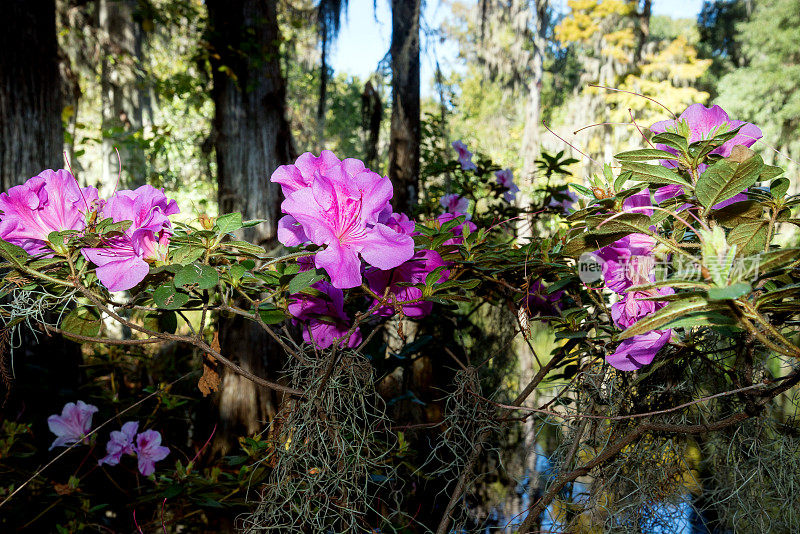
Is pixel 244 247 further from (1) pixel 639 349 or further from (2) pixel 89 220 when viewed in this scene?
(1) pixel 639 349

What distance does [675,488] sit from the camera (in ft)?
3.42

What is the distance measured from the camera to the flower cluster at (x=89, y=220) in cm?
81

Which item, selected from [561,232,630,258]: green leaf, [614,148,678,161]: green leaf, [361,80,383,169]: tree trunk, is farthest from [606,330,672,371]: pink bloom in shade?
[361,80,383,169]: tree trunk

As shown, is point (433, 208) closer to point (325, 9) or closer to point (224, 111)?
point (224, 111)

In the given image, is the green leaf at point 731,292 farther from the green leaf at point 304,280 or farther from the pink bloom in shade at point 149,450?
the pink bloom in shade at point 149,450

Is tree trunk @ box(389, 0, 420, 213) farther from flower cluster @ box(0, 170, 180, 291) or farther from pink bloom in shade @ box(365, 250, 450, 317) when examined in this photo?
flower cluster @ box(0, 170, 180, 291)

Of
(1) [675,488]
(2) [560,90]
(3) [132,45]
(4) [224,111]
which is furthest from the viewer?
(2) [560,90]

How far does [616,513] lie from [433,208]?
2.23 metres

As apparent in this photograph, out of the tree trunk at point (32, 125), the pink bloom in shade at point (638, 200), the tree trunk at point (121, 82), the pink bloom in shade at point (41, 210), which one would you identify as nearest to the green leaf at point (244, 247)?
the pink bloom in shade at point (41, 210)

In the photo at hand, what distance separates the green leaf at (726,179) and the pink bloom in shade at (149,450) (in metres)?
1.72

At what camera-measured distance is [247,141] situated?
2926mm

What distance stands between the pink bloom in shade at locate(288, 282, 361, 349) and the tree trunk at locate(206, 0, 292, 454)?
71.0 inches

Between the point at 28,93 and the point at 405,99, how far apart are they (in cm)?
187

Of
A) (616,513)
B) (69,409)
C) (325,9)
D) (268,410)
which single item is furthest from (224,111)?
(616,513)
